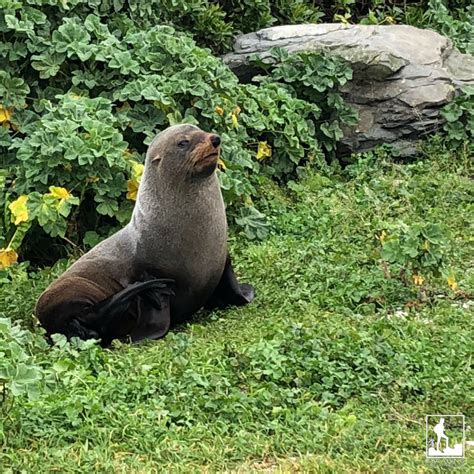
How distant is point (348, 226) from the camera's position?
8297 mm

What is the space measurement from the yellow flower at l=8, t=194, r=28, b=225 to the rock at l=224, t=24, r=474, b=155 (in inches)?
133

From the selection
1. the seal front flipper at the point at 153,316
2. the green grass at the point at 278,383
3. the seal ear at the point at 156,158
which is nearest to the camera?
the green grass at the point at 278,383

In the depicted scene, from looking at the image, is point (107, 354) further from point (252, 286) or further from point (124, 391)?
point (252, 286)

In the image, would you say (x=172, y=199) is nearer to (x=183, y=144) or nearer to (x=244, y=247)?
(x=183, y=144)

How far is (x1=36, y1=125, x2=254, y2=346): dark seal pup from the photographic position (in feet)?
21.9

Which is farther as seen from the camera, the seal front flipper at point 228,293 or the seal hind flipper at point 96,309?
the seal front flipper at point 228,293

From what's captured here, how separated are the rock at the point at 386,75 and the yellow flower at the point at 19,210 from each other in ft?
11.1

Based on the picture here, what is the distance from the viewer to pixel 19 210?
26.0 ft

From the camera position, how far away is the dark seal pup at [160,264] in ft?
21.9

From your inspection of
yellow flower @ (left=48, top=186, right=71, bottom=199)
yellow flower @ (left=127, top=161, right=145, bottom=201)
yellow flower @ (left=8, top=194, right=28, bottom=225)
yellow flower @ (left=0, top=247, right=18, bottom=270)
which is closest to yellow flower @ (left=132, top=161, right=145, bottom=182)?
yellow flower @ (left=127, top=161, right=145, bottom=201)

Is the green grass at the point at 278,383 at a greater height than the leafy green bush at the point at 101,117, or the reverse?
the leafy green bush at the point at 101,117

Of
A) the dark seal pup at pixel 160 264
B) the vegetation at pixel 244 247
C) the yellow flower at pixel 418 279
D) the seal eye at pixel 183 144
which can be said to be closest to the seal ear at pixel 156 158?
the dark seal pup at pixel 160 264

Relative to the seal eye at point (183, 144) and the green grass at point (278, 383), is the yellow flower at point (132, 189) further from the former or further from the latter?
the seal eye at point (183, 144)

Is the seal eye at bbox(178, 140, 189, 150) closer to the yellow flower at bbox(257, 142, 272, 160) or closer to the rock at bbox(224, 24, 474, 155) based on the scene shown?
the yellow flower at bbox(257, 142, 272, 160)
